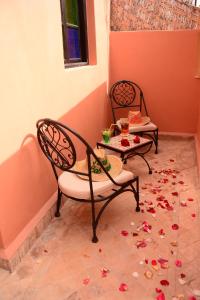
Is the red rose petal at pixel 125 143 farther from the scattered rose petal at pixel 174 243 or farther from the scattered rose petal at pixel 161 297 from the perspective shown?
the scattered rose petal at pixel 161 297

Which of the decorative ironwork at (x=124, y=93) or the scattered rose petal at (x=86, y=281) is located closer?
the scattered rose petal at (x=86, y=281)

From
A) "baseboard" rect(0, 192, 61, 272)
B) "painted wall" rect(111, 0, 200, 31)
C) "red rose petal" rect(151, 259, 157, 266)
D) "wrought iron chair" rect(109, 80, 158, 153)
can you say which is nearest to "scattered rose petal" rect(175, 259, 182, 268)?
"red rose petal" rect(151, 259, 157, 266)

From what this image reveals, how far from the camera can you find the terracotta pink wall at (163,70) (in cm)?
321

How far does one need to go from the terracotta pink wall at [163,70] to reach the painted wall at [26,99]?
1387 millimetres

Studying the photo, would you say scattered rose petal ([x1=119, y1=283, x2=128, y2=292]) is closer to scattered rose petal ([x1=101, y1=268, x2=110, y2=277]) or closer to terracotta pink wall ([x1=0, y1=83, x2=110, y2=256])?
scattered rose petal ([x1=101, y1=268, x2=110, y2=277])

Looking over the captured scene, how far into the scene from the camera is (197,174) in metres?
2.59

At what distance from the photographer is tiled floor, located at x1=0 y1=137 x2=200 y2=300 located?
1.41 metres

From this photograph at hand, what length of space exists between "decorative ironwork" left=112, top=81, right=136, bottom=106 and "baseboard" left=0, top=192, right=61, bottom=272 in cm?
201

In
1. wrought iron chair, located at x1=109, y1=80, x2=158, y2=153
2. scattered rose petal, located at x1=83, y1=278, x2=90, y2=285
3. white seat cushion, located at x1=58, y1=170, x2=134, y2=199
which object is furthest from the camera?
wrought iron chair, located at x1=109, y1=80, x2=158, y2=153

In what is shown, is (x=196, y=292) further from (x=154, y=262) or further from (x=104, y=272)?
(x=104, y=272)

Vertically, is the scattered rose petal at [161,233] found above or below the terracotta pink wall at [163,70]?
below

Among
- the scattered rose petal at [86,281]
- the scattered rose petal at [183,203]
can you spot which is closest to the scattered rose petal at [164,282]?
the scattered rose petal at [86,281]

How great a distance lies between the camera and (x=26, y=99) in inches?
64.0

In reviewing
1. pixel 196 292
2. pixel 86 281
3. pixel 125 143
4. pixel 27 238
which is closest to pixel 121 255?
pixel 86 281
